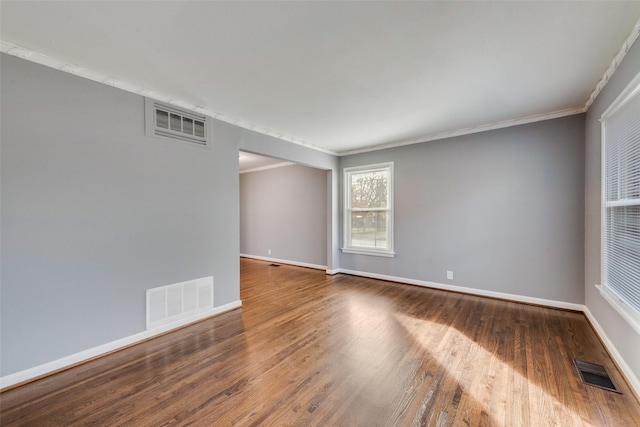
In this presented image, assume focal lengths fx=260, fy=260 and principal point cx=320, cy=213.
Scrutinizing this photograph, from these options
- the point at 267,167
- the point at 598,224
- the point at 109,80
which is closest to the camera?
the point at 109,80

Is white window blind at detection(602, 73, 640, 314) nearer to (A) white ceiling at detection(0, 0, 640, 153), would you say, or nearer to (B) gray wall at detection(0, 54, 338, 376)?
(A) white ceiling at detection(0, 0, 640, 153)

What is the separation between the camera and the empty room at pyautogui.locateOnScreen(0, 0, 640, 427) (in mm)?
1742

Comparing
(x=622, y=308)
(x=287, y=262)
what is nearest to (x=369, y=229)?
(x=287, y=262)

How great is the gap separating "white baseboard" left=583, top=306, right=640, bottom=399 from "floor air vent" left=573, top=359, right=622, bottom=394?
99 mm

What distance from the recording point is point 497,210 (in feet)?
12.6

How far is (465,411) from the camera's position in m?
1.69

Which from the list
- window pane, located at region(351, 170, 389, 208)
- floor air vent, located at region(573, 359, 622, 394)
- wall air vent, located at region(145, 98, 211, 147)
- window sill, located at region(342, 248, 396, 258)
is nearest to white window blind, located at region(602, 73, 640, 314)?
floor air vent, located at region(573, 359, 622, 394)

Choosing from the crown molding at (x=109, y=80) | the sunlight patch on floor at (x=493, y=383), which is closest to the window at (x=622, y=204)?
the sunlight patch on floor at (x=493, y=383)

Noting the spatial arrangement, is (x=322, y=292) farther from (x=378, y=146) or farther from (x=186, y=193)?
(x=378, y=146)

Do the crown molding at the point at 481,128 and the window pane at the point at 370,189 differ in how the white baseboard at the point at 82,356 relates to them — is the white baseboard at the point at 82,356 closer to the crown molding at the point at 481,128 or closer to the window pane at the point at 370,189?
the window pane at the point at 370,189

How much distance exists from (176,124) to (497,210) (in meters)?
4.45

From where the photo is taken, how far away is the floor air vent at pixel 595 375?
6.35 feet

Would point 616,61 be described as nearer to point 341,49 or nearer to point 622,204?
point 622,204

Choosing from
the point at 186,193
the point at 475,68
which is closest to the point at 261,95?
the point at 186,193
